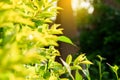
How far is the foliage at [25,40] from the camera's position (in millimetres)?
875

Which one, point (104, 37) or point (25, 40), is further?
point (104, 37)

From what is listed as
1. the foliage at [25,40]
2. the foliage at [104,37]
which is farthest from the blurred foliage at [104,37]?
the foliage at [25,40]

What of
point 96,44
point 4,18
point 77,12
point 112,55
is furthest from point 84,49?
point 77,12

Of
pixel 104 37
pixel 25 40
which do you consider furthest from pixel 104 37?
pixel 25 40

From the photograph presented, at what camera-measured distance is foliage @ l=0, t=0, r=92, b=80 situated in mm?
875

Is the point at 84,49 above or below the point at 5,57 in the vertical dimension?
below

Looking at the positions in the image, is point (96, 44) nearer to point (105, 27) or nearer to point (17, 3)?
point (105, 27)

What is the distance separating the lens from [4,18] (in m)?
1.07

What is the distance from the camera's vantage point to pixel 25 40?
124cm

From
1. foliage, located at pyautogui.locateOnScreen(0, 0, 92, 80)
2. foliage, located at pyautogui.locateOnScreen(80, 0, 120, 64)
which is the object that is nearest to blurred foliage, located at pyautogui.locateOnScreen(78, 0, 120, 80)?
foliage, located at pyautogui.locateOnScreen(80, 0, 120, 64)

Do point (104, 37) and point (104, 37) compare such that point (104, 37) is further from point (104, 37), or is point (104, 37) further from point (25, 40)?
point (25, 40)

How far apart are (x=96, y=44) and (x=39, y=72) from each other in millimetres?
4814

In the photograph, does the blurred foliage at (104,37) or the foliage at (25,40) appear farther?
the blurred foliage at (104,37)

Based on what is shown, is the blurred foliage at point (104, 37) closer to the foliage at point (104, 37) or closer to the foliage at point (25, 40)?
the foliage at point (104, 37)
